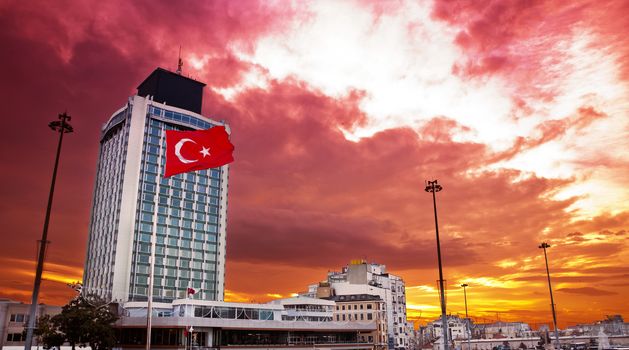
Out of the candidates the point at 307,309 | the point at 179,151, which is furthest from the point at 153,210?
the point at 179,151

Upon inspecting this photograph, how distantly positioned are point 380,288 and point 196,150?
13673 cm

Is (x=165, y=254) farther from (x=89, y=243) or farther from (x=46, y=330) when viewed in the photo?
(x=46, y=330)

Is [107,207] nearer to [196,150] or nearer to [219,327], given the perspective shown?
[219,327]

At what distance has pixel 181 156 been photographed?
39938 millimetres

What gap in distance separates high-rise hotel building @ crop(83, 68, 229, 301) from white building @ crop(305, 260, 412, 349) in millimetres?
41140

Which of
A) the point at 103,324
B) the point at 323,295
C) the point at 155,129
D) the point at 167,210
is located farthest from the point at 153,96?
the point at 103,324

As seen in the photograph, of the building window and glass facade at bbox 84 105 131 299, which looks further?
glass facade at bbox 84 105 131 299

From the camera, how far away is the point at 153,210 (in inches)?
5965

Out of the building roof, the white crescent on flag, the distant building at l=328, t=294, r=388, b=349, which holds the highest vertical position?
the white crescent on flag

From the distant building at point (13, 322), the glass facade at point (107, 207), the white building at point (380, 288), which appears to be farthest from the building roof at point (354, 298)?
the distant building at point (13, 322)

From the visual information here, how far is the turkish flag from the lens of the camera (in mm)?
39625

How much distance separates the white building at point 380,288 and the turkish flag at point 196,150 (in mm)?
126469

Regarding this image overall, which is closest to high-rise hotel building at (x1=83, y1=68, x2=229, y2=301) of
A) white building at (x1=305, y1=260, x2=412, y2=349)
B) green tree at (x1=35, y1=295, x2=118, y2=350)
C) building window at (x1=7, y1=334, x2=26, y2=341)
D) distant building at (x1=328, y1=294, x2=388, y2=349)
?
building window at (x1=7, y1=334, x2=26, y2=341)

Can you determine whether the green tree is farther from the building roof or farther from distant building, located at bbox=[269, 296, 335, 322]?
the building roof
